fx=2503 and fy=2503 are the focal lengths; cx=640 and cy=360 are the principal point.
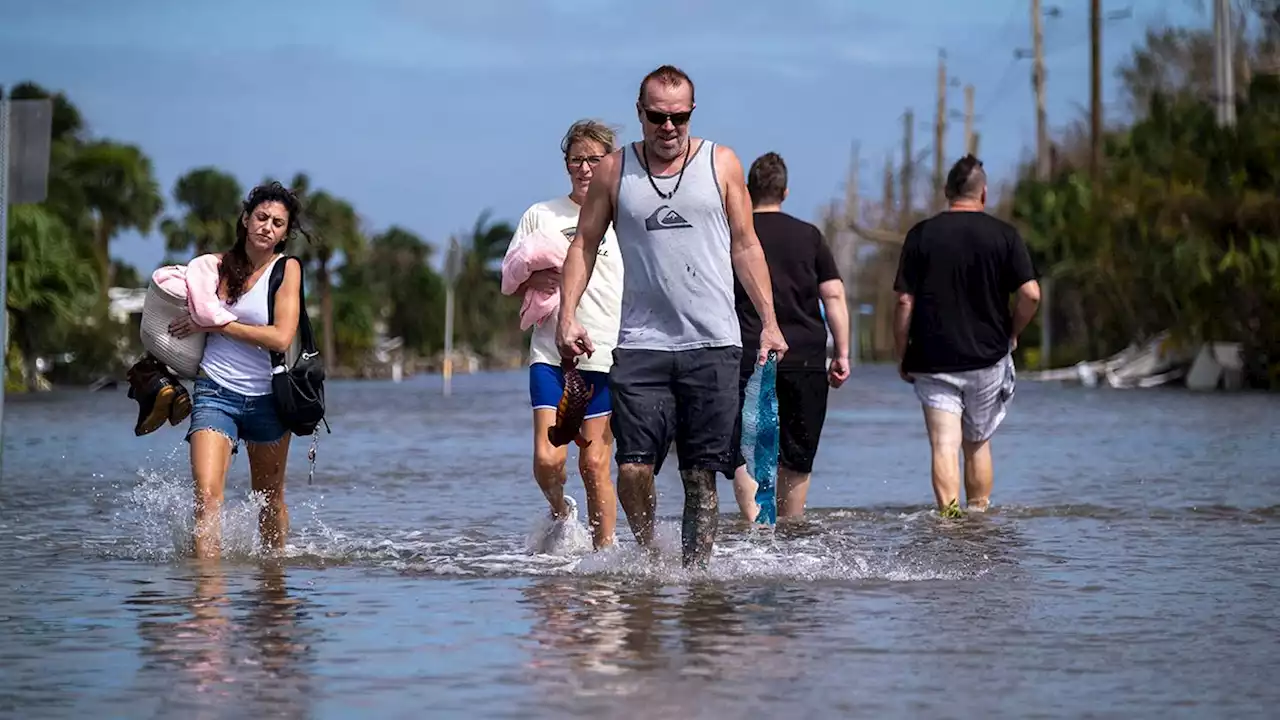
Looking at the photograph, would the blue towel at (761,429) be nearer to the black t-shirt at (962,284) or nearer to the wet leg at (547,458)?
the wet leg at (547,458)

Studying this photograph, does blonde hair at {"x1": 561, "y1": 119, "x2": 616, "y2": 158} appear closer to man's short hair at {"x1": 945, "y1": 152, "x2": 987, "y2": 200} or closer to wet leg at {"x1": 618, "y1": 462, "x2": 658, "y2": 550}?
wet leg at {"x1": 618, "y1": 462, "x2": 658, "y2": 550}

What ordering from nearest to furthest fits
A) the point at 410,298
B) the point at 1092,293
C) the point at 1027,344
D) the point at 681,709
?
the point at 681,709 < the point at 1092,293 < the point at 1027,344 < the point at 410,298

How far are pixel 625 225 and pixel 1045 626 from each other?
81.9 inches

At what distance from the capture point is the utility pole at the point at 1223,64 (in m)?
46.2

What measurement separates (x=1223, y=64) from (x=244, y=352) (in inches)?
1538

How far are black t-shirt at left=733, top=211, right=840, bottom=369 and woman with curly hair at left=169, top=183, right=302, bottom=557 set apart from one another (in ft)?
9.00

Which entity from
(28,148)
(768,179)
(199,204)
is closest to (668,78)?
(768,179)

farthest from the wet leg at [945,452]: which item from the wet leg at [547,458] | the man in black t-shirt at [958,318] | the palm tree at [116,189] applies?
the palm tree at [116,189]

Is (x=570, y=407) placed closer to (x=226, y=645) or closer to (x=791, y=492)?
(x=226, y=645)

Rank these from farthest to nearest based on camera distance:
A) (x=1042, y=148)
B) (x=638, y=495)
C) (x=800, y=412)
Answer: (x=1042, y=148) → (x=800, y=412) → (x=638, y=495)

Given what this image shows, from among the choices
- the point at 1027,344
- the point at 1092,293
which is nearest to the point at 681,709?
the point at 1092,293

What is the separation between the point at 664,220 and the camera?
864 cm

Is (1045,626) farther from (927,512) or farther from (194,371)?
(927,512)

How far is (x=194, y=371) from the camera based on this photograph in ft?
32.0
